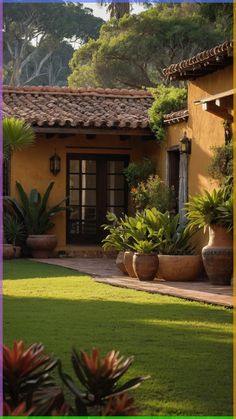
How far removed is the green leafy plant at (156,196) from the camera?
52.2 ft

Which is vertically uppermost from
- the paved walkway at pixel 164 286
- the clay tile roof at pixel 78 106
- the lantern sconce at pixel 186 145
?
the clay tile roof at pixel 78 106

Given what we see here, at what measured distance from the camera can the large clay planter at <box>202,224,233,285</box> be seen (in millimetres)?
12758

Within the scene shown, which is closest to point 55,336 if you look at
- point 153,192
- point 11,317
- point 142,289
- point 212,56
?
point 11,317

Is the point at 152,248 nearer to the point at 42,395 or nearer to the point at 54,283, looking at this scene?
the point at 54,283

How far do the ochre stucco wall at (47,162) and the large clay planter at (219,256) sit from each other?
21.6ft

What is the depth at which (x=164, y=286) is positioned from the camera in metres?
12.8

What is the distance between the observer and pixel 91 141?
19.5 metres

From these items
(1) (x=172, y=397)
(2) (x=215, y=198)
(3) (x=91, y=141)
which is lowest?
(1) (x=172, y=397)

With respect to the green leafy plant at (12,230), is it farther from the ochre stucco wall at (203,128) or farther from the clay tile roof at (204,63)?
the clay tile roof at (204,63)

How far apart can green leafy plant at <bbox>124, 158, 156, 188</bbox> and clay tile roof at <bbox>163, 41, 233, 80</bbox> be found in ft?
9.85

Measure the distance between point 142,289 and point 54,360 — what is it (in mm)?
8631

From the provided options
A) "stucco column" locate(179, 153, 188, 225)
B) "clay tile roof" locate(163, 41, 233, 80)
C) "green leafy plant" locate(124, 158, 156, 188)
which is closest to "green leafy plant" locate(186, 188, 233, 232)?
"clay tile roof" locate(163, 41, 233, 80)

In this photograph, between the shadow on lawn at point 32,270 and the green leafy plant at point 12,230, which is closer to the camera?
the shadow on lawn at point 32,270

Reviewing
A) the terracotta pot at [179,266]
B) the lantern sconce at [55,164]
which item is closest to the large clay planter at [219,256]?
the terracotta pot at [179,266]
